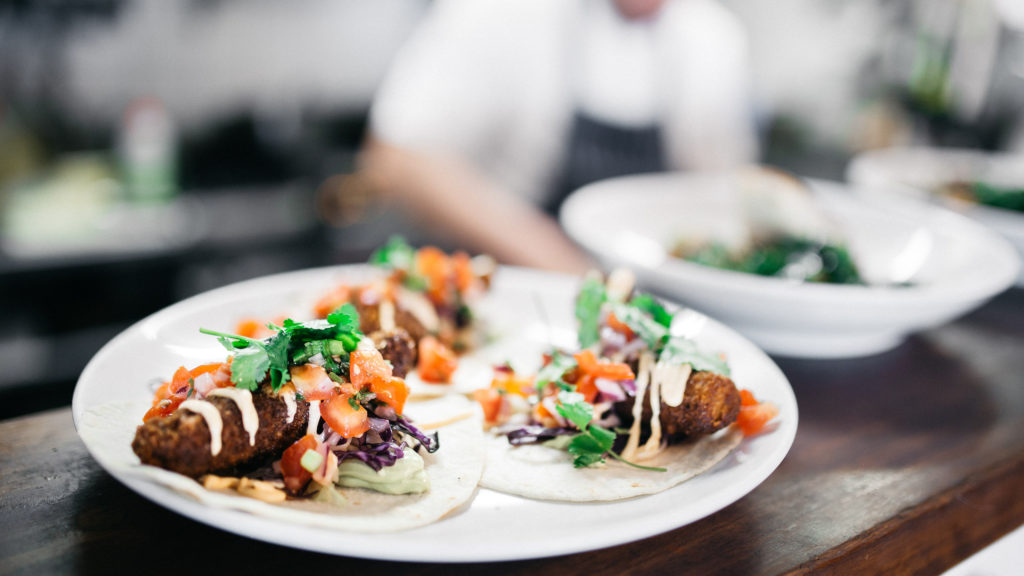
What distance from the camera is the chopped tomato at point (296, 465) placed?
1.35m

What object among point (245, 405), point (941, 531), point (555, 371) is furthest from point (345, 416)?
point (941, 531)

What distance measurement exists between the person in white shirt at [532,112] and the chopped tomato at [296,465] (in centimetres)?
194

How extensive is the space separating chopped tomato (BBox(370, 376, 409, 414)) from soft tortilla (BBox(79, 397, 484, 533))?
0.14 metres

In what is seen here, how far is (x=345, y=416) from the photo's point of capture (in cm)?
A: 139

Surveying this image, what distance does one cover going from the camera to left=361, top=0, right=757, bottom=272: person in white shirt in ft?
11.9

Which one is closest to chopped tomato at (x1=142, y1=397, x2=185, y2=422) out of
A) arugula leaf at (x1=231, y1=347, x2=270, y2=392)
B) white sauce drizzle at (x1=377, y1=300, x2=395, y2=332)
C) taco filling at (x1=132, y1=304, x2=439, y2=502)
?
taco filling at (x1=132, y1=304, x2=439, y2=502)

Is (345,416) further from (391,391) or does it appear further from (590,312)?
(590,312)

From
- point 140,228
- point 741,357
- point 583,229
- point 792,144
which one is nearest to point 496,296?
point 583,229

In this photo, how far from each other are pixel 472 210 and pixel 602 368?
1960 mm

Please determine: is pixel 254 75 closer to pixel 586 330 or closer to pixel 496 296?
pixel 496 296

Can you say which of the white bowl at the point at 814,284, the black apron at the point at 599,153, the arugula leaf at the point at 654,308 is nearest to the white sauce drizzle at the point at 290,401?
the arugula leaf at the point at 654,308

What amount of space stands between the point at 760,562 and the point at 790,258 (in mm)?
1439

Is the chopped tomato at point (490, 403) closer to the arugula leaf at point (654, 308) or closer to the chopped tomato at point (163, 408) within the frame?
the arugula leaf at point (654, 308)

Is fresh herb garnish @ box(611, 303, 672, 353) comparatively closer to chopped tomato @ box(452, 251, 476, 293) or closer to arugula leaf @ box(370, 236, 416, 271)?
chopped tomato @ box(452, 251, 476, 293)
